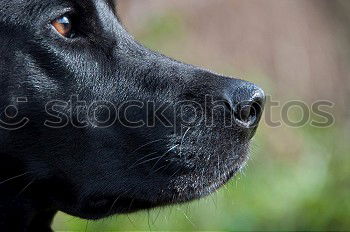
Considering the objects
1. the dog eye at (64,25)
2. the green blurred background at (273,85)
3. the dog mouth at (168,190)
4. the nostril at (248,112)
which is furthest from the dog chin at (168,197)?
the green blurred background at (273,85)

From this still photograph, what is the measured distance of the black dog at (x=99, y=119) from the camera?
129 inches

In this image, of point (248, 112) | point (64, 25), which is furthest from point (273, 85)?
point (64, 25)

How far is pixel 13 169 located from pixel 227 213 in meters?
2.93

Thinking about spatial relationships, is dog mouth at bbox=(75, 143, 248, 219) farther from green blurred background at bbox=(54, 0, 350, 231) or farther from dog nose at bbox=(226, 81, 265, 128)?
green blurred background at bbox=(54, 0, 350, 231)

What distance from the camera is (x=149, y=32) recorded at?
766 cm

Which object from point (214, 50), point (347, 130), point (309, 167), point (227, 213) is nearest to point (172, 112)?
point (227, 213)

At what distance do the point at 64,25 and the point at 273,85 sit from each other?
16.8 ft

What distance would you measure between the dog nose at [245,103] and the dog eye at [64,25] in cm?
65

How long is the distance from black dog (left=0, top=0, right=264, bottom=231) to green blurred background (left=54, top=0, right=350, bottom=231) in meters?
1.48

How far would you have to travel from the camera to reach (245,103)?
3.27 m

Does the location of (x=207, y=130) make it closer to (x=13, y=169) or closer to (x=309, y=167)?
(x=13, y=169)

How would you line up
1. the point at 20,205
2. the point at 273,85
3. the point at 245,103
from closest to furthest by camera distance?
the point at 245,103, the point at 20,205, the point at 273,85
